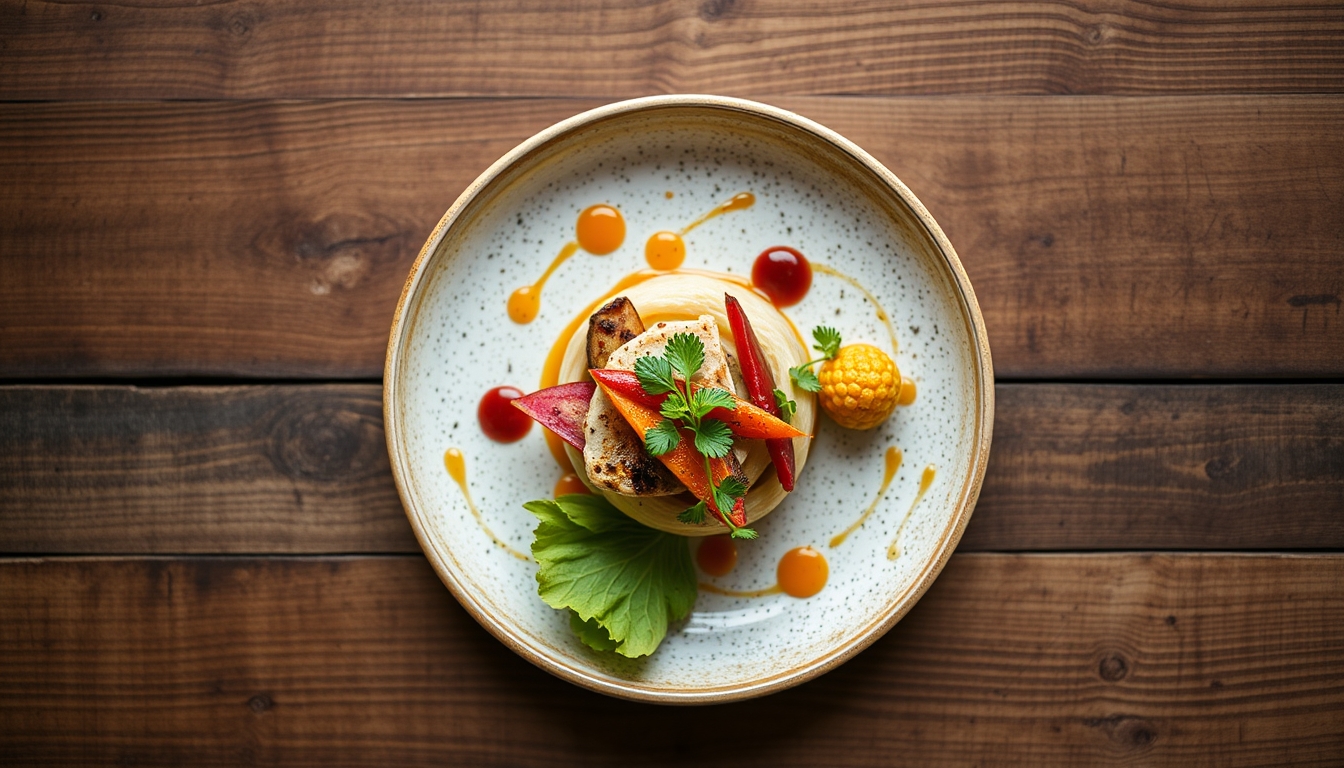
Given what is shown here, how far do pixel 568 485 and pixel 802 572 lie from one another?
0.94 meters

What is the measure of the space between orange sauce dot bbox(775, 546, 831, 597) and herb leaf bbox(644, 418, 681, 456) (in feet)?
2.59

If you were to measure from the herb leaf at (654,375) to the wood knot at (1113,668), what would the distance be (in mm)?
2106

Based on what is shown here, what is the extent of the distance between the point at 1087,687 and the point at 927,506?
1049 millimetres

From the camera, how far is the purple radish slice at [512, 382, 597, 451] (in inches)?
107

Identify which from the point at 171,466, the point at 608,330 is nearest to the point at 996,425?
the point at 608,330

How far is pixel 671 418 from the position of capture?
2441mm

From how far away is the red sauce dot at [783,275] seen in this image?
294cm

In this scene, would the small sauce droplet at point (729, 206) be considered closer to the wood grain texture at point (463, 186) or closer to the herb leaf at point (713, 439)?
the wood grain texture at point (463, 186)

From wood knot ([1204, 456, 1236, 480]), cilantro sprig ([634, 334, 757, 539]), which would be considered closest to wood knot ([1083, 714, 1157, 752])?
wood knot ([1204, 456, 1236, 480])

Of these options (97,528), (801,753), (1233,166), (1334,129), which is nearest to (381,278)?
(97,528)

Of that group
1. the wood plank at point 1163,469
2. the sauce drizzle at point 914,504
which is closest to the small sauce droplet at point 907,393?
the sauce drizzle at point 914,504

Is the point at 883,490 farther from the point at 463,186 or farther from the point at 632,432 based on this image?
the point at 463,186

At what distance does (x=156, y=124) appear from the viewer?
3.14m

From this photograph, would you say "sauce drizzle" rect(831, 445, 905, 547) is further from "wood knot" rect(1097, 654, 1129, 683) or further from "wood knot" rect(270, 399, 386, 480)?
"wood knot" rect(270, 399, 386, 480)
